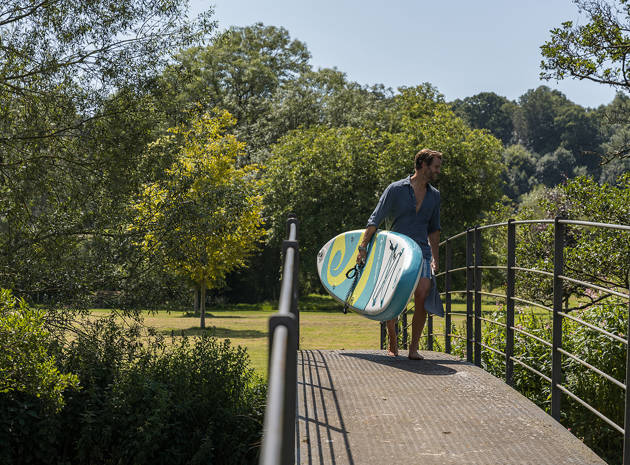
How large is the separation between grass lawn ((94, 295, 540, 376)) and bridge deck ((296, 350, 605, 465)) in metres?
6.98

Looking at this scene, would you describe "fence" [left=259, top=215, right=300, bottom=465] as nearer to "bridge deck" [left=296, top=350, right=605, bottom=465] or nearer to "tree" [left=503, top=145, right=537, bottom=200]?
"bridge deck" [left=296, top=350, right=605, bottom=465]

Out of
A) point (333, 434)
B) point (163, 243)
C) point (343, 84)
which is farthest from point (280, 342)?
point (343, 84)

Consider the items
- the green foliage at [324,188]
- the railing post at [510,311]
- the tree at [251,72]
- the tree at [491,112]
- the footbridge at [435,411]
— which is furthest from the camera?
the tree at [491,112]

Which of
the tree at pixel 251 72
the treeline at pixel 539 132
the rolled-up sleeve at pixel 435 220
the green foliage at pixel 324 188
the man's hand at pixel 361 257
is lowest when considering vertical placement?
the man's hand at pixel 361 257

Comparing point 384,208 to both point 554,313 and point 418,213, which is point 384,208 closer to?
point 418,213

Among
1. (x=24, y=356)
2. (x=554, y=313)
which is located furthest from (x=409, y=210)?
(x=24, y=356)

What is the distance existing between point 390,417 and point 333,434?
51 centimetres

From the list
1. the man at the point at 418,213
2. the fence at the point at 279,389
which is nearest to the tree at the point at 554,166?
the man at the point at 418,213

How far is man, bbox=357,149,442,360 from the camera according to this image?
19.3ft

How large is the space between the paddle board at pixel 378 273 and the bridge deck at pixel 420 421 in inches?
22.5

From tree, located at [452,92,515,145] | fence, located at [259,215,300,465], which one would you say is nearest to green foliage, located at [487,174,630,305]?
fence, located at [259,215,300,465]

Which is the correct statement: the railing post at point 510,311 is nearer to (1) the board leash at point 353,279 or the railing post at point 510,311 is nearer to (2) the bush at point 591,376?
(2) the bush at point 591,376

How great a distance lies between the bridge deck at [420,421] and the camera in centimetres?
358

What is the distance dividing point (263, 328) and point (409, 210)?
16397mm
